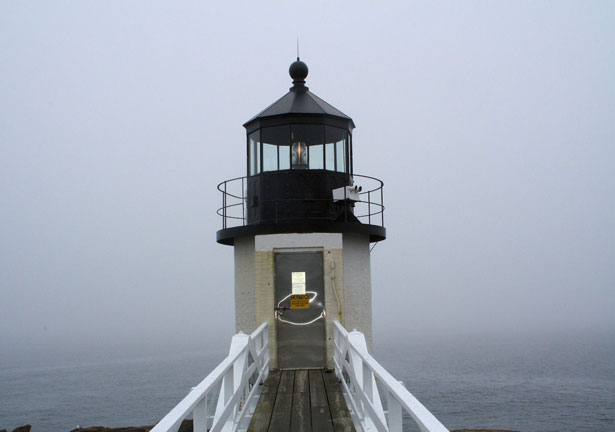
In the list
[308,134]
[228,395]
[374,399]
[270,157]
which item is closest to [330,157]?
[308,134]

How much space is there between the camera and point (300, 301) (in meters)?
10.2

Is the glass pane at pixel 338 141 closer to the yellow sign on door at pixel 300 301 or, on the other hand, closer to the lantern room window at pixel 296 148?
the lantern room window at pixel 296 148

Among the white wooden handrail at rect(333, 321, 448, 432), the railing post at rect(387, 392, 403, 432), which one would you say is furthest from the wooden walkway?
the railing post at rect(387, 392, 403, 432)

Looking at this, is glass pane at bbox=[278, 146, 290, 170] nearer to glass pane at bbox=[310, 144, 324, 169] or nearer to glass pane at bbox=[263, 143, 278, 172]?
glass pane at bbox=[263, 143, 278, 172]

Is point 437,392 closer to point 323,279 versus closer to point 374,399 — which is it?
point 323,279

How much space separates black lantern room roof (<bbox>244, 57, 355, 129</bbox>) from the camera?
37.4 feet

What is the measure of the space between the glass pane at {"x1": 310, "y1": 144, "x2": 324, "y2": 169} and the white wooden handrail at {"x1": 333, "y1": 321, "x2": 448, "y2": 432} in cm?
340

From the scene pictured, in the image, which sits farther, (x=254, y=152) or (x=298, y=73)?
(x=298, y=73)

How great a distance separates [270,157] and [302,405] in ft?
18.1

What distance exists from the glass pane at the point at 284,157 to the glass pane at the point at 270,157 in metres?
0.10

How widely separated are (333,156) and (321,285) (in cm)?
284

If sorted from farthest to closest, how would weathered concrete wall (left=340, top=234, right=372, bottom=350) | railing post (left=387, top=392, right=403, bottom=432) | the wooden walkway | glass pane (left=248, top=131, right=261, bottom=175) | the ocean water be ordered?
1. the ocean water
2. glass pane (left=248, top=131, right=261, bottom=175)
3. weathered concrete wall (left=340, top=234, right=372, bottom=350)
4. the wooden walkway
5. railing post (left=387, top=392, right=403, bottom=432)

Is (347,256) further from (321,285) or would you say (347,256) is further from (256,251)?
(256,251)

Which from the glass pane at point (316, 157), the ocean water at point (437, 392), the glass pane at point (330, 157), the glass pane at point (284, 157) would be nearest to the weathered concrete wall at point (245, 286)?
the glass pane at point (284, 157)
